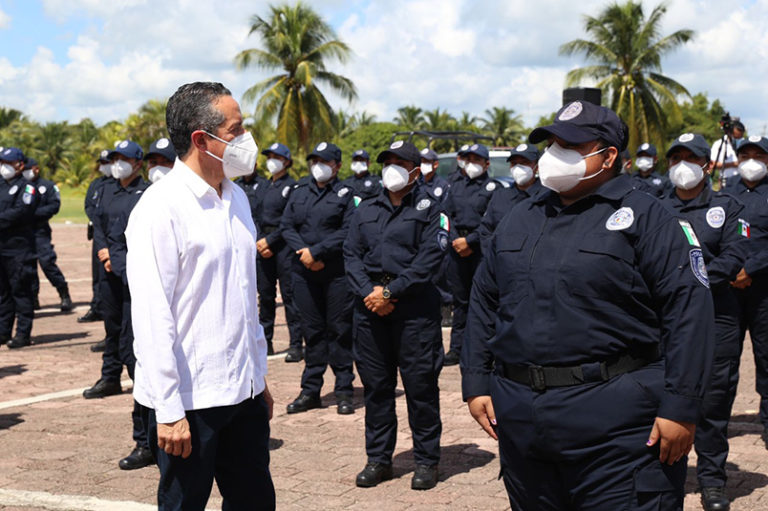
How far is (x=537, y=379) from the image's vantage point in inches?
125

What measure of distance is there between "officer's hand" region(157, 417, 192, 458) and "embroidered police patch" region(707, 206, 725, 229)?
3.71 m

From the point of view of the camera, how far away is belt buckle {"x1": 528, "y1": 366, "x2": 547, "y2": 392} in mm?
3172

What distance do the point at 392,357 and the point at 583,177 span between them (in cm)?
305

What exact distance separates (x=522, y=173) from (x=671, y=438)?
688 centimetres

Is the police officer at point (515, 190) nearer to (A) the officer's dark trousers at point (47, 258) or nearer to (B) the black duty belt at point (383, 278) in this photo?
(B) the black duty belt at point (383, 278)

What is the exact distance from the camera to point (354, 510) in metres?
5.27

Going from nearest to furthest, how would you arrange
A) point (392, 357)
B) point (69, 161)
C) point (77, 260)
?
point (392, 357) < point (77, 260) < point (69, 161)

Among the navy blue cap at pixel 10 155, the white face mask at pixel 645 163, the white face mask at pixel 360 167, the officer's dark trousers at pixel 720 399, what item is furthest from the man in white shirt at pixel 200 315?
the white face mask at pixel 360 167

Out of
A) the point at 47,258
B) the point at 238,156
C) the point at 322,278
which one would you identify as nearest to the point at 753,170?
the point at 322,278

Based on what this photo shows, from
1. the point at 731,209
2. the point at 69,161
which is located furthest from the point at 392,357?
Answer: the point at 69,161

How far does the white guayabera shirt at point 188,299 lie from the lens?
127 inches

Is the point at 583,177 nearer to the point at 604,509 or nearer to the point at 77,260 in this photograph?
the point at 604,509

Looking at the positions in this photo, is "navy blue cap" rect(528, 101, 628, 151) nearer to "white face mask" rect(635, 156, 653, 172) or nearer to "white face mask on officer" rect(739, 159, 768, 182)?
"white face mask on officer" rect(739, 159, 768, 182)

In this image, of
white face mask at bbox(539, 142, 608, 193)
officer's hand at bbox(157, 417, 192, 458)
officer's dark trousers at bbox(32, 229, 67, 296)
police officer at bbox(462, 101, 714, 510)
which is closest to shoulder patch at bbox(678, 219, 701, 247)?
police officer at bbox(462, 101, 714, 510)
